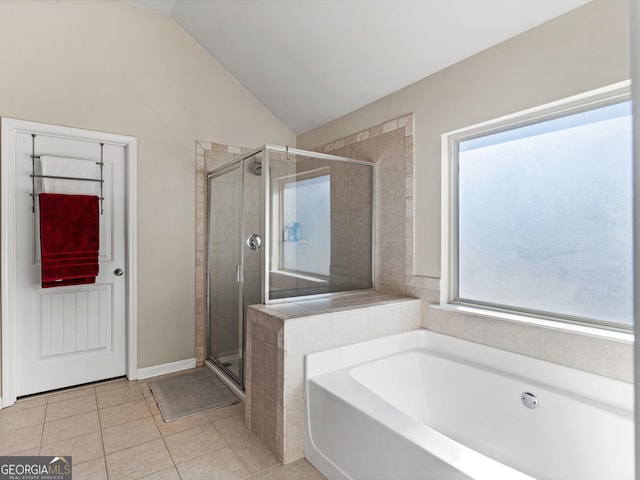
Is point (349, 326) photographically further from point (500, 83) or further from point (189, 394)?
point (500, 83)

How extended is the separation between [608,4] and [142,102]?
309 cm

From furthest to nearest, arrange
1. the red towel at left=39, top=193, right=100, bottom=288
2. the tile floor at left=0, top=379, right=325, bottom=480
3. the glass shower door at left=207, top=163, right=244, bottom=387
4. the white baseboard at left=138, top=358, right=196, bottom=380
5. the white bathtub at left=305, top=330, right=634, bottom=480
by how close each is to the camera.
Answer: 1. the white baseboard at left=138, top=358, right=196, bottom=380
2. the glass shower door at left=207, top=163, right=244, bottom=387
3. the red towel at left=39, top=193, right=100, bottom=288
4. the tile floor at left=0, top=379, right=325, bottom=480
5. the white bathtub at left=305, top=330, right=634, bottom=480

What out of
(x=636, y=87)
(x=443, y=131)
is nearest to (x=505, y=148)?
(x=443, y=131)

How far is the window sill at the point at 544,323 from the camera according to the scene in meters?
1.66

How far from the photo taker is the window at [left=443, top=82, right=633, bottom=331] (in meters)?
1.74

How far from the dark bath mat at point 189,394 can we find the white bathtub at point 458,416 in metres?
0.92

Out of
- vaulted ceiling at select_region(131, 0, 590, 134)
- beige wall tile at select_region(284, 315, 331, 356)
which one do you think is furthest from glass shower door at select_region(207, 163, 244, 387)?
vaulted ceiling at select_region(131, 0, 590, 134)

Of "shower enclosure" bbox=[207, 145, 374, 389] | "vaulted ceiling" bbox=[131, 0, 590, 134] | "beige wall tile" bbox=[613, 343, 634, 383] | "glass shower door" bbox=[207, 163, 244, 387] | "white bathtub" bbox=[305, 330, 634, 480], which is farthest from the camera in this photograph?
"glass shower door" bbox=[207, 163, 244, 387]

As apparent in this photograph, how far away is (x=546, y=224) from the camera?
1980 millimetres

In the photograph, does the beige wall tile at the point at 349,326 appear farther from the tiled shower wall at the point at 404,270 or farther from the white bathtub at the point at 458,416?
the tiled shower wall at the point at 404,270

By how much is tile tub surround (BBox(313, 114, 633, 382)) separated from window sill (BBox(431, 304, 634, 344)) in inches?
0.8

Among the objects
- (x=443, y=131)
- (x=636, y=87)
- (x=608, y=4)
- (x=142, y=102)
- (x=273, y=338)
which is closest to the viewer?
(x=636, y=87)

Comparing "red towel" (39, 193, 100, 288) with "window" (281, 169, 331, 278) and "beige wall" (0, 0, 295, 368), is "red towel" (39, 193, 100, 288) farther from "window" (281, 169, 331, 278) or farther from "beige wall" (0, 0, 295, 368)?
"window" (281, 169, 331, 278)

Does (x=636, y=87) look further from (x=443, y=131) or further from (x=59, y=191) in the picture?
(x=59, y=191)
